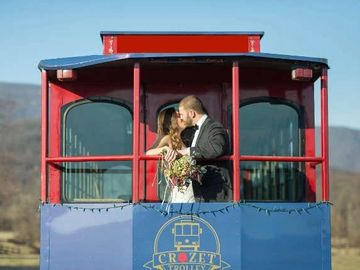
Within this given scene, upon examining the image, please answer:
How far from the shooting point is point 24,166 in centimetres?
11112

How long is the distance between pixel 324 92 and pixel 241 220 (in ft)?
5.90

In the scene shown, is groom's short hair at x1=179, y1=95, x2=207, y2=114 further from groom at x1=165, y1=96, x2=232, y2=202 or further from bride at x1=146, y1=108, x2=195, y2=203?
bride at x1=146, y1=108, x2=195, y2=203

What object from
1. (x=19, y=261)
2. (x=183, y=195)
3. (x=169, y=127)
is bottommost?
(x=19, y=261)

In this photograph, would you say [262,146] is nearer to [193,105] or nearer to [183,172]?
[193,105]

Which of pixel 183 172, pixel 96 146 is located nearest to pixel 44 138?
pixel 96 146

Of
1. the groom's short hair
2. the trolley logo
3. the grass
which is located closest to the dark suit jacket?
the groom's short hair

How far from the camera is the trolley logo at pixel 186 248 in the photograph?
934cm

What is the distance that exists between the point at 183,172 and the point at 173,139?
678 mm

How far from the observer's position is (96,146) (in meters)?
11.0

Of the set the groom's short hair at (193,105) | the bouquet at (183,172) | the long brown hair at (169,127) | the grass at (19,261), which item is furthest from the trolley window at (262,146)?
the grass at (19,261)

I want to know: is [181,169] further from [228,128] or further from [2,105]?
[2,105]

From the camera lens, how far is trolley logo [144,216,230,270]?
30.6 ft

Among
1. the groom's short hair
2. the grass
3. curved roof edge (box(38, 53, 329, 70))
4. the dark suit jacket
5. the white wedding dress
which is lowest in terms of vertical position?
the grass

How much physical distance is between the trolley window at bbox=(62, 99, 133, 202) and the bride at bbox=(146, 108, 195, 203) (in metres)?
0.53
